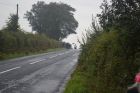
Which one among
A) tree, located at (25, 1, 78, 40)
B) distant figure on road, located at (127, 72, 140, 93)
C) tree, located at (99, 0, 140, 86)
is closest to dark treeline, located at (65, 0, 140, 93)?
tree, located at (99, 0, 140, 86)

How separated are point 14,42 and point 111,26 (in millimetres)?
25046

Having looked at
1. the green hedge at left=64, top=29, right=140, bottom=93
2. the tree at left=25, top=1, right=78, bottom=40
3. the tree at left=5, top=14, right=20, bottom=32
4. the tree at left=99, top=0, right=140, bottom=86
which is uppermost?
the tree at left=25, top=1, right=78, bottom=40

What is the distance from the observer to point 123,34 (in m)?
10.8

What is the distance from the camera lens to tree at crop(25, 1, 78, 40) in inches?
3167

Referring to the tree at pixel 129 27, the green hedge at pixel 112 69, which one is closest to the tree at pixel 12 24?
the green hedge at pixel 112 69

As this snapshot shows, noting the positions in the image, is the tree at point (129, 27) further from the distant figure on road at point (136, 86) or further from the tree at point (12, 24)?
the tree at point (12, 24)

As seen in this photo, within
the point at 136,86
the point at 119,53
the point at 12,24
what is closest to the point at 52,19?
the point at 12,24

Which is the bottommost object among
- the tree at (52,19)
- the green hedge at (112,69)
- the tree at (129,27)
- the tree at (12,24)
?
the green hedge at (112,69)

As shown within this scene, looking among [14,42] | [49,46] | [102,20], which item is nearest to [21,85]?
[102,20]

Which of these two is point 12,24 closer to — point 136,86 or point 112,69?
point 112,69

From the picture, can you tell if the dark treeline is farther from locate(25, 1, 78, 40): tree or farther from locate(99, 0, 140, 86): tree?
locate(25, 1, 78, 40): tree

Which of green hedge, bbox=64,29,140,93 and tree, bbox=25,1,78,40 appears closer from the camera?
green hedge, bbox=64,29,140,93

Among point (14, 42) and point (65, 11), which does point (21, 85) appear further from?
point (65, 11)

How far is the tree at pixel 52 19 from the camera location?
80438 millimetres
